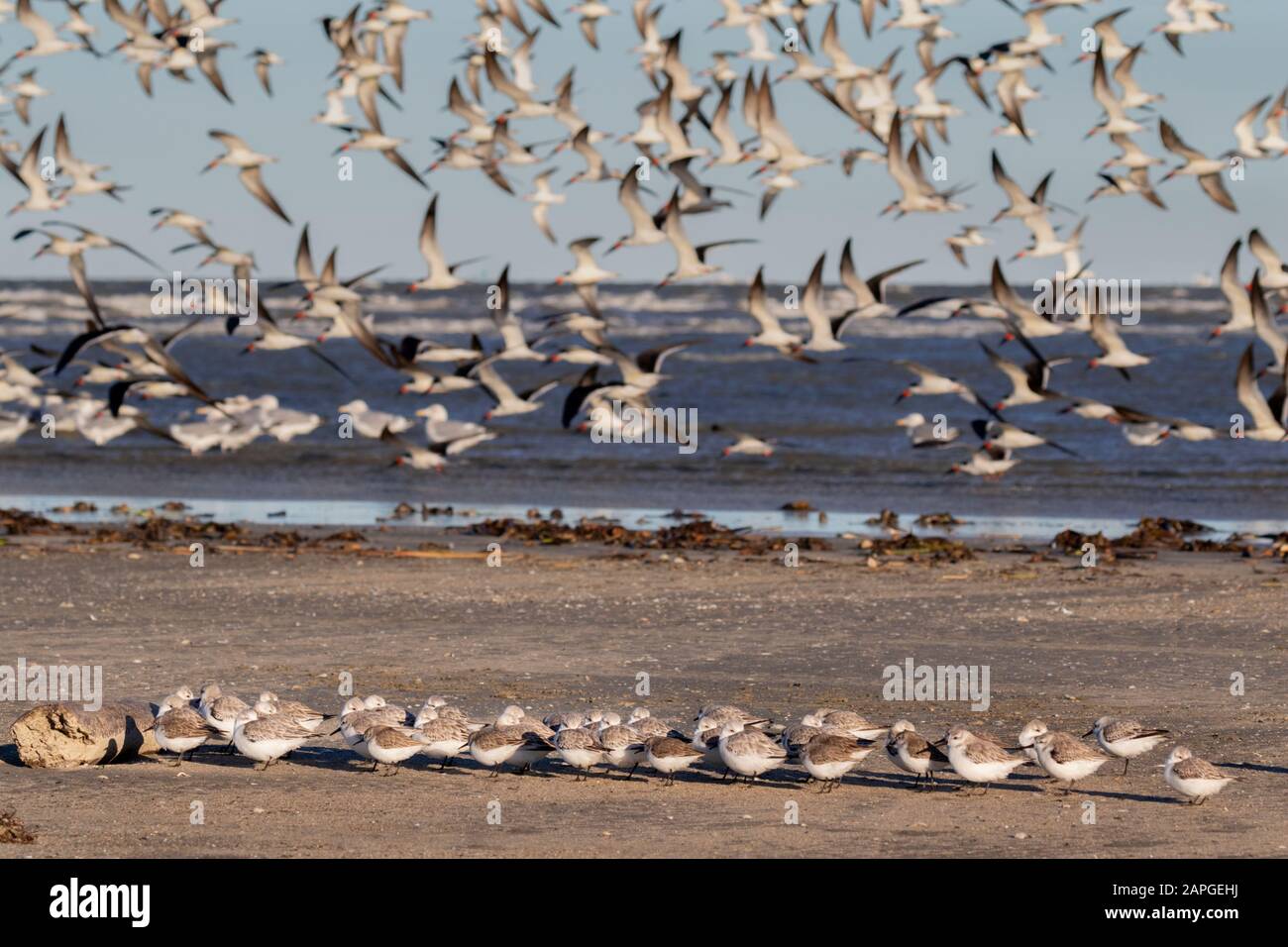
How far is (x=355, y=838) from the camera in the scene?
796 centimetres

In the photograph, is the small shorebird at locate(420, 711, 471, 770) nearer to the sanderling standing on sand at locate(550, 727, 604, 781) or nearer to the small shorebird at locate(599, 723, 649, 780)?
the sanderling standing on sand at locate(550, 727, 604, 781)

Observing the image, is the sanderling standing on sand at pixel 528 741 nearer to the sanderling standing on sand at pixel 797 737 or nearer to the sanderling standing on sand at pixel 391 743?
the sanderling standing on sand at pixel 391 743

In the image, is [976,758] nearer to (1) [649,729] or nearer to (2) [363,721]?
(1) [649,729]

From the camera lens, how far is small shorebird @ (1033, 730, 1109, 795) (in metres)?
8.63

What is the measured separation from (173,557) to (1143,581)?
8364 mm

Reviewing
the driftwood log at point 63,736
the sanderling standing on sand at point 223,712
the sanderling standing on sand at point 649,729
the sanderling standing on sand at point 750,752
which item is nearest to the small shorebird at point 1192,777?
the sanderling standing on sand at point 750,752

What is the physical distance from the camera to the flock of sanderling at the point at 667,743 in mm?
8672

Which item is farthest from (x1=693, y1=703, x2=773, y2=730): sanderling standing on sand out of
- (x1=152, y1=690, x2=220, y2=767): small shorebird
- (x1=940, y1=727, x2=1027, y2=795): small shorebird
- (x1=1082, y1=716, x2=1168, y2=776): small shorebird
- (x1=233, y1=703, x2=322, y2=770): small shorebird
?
(x1=152, y1=690, x2=220, y2=767): small shorebird

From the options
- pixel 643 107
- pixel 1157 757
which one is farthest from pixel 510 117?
pixel 1157 757

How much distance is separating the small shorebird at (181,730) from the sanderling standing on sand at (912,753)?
10.2 feet

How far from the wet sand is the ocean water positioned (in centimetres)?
497

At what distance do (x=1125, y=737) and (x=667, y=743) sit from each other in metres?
2.07

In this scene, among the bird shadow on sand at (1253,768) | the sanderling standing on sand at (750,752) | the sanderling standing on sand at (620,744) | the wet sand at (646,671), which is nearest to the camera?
the wet sand at (646,671)

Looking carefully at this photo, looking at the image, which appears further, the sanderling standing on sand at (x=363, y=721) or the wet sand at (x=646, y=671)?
the sanderling standing on sand at (x=363, y=721)
